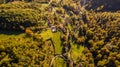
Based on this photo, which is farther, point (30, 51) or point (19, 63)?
point (30, 51)

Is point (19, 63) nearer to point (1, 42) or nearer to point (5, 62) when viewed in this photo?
point (5, 62)

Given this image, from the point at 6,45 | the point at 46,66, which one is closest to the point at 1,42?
the point at 6,45

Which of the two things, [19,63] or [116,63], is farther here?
[116,63]

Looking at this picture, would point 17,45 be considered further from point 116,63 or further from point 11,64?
point 116,63

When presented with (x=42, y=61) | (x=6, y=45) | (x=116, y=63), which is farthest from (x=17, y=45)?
(x=116, y=63)

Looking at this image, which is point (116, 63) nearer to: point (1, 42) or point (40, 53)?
point (40, 53)

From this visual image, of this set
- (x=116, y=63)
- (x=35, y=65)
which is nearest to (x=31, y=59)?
(x=35, y=65)

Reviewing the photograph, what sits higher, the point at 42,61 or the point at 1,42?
the point at 1,42

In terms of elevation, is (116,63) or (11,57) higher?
(11,57)
